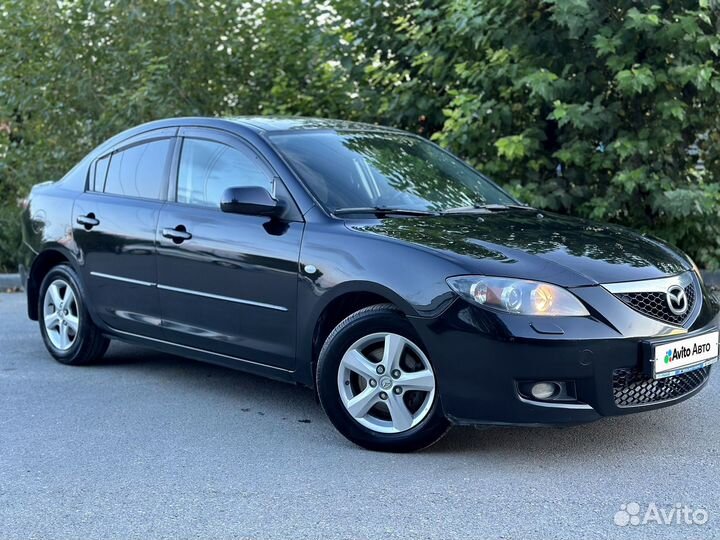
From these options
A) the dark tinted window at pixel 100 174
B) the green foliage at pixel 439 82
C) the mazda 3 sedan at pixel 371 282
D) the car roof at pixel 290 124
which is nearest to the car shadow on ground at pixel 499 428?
the mazda 3 sedan at pixel 371 282

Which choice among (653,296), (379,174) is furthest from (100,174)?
(653,296)

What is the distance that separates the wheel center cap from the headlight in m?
0.58

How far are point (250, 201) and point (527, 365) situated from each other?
1665mm

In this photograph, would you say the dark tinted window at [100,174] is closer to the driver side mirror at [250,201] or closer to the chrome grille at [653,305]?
the driver side mirror at [250,201]

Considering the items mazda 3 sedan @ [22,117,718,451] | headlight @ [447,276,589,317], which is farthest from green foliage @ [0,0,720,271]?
headlight @ [447,276,589,317]

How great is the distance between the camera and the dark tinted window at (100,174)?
6621 millimetres

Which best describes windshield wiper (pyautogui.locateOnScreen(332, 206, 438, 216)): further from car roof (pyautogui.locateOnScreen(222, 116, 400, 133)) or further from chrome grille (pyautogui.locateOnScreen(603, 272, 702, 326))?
chrome grille (pyautogui.locateOnScreen(603, 272, 702, 326))

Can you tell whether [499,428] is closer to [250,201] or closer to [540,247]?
[540,247]

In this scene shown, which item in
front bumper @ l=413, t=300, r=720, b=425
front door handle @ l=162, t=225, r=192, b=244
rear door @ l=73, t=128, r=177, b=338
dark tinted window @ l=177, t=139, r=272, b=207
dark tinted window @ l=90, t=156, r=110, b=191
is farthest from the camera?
dark tinted window @ l=90, t=156, r=110, b=191

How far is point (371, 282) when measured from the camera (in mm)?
4684

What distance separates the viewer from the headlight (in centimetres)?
432

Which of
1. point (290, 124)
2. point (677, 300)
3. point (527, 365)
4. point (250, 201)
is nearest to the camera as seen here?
point (527, 365)

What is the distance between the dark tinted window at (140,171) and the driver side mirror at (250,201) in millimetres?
999

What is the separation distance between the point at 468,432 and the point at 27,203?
3.80 meters
